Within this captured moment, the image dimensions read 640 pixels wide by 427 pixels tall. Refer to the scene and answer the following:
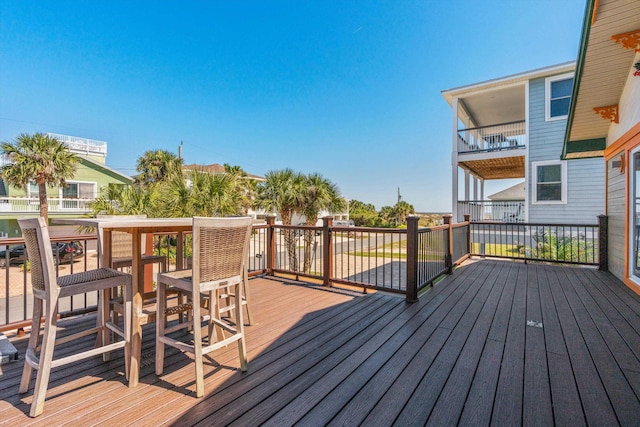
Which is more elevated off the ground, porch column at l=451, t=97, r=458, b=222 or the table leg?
porch column at l=451, t=97, r=458, b=222

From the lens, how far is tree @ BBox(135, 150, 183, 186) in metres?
17.2

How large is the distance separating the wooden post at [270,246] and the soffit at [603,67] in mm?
4708

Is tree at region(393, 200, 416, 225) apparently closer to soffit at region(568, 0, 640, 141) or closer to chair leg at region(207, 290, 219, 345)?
soffit at region(568, 0, 640, 141)

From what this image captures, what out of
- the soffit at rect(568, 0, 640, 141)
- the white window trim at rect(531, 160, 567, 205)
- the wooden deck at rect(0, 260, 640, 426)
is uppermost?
the soffit at rect(568, 0, 640, 141)

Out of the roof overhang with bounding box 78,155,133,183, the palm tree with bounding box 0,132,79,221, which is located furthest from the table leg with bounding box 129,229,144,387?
the roof overhang with bounding box 78,155,133,183

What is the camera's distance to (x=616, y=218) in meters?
4.85

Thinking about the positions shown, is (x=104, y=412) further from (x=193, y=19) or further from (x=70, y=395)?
(x=193, y=19)

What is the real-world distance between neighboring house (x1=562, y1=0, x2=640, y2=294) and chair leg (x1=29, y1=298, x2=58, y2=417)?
521 centimetres

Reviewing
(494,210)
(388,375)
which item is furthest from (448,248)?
(494,210)

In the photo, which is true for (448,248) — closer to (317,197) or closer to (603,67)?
(603,67)

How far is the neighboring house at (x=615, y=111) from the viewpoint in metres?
3.12

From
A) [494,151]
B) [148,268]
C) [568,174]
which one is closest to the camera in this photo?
[148,268]

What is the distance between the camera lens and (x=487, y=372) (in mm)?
1983

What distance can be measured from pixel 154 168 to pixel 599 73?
1915cm
